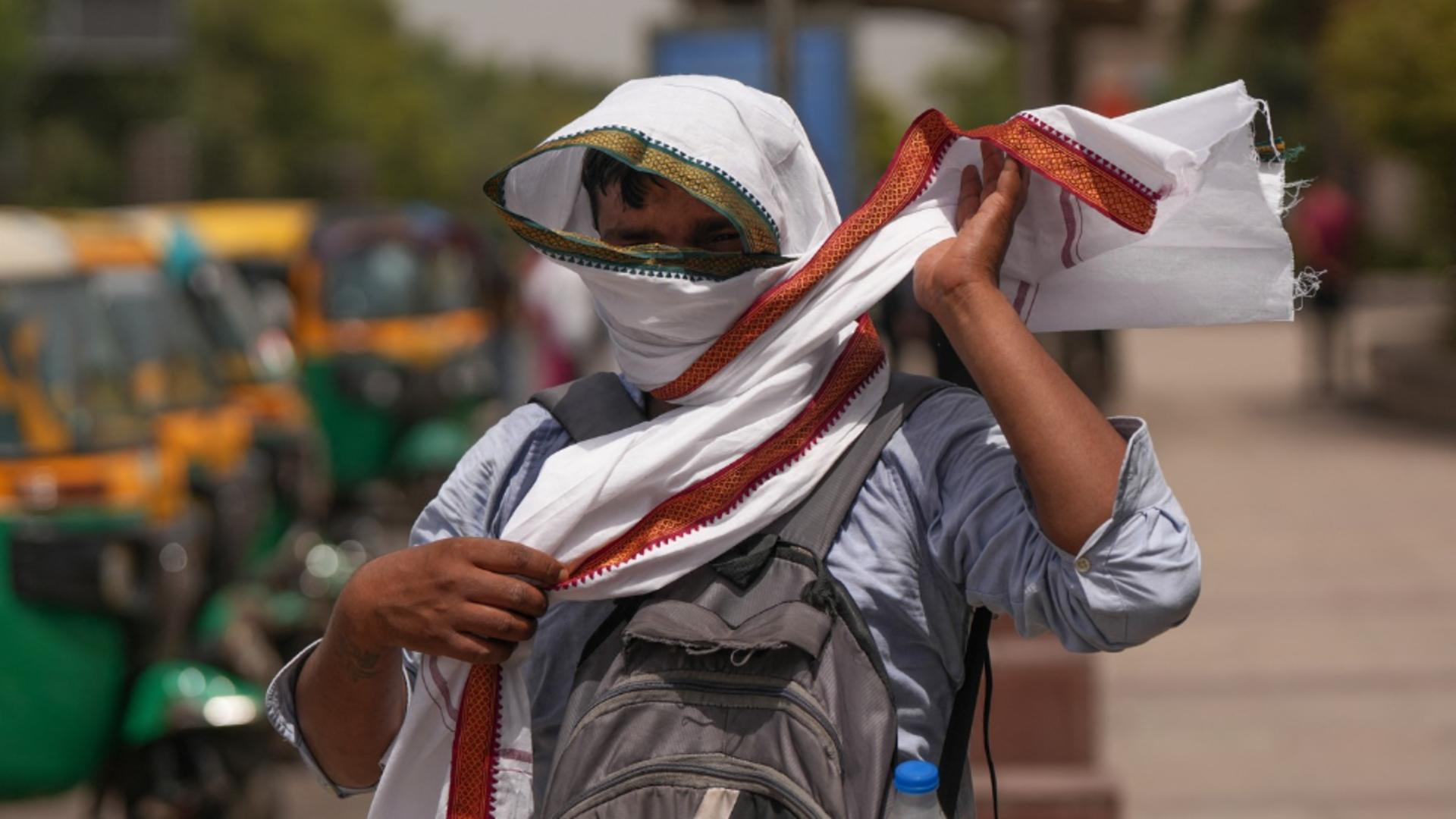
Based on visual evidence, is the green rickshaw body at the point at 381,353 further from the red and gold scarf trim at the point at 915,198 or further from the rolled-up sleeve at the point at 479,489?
the red and gold scarf trim at the point at 915,198

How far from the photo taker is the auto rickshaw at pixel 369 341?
11.8 meters

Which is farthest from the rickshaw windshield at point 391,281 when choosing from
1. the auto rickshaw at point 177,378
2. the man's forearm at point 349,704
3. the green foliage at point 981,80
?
the green foliage at point 981,80

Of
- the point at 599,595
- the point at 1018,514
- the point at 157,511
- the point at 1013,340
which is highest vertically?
the point at 1013,340

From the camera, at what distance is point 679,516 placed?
2.12 metres

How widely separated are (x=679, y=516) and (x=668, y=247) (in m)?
0.29

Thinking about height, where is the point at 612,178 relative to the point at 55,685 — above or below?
above

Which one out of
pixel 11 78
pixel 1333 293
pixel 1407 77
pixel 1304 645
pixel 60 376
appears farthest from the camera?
pixel 11 78

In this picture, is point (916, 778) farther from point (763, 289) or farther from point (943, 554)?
point (763, 289)

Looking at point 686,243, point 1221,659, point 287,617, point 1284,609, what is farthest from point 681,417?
point 1284,609

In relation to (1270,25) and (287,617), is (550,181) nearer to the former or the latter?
(287,617)

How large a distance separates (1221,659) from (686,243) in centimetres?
644

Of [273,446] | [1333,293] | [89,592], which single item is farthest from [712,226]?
[1333,293]

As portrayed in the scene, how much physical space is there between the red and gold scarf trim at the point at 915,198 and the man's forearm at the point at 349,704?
43 cm

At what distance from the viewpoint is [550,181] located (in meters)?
2.31
